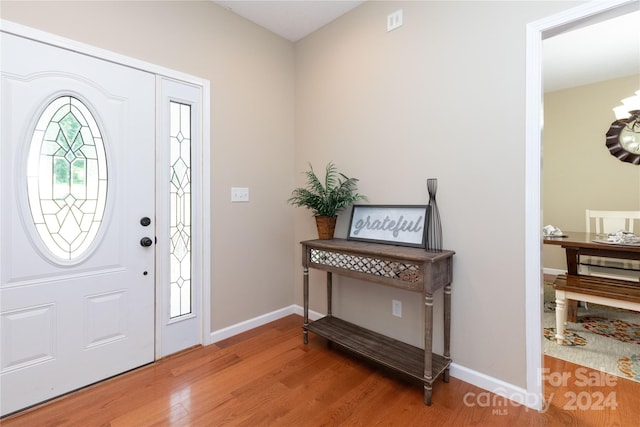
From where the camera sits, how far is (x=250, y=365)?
2119 mm

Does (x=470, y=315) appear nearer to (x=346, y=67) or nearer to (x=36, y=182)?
(x=346, y=67)

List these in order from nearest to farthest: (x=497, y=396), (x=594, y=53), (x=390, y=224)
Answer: (x=497, y=396), (x=390, y=224), (x=594, y=53)

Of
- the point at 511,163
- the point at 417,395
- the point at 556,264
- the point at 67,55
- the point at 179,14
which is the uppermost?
the point at 179,14

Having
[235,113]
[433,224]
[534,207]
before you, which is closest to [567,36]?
[534,207]

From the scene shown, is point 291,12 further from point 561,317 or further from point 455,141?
point 561,317

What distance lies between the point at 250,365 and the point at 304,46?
289 cm

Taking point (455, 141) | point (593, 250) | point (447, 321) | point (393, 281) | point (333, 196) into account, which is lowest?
point (447, 321)

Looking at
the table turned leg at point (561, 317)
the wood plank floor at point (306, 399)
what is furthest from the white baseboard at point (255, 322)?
the table turned leg at point (561, 317)

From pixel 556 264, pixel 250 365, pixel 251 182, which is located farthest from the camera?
pixel 556 264

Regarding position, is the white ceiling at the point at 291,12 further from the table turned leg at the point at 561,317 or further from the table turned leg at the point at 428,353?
the table turned leg at the point at 561,317

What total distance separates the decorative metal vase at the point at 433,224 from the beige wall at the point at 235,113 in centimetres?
148

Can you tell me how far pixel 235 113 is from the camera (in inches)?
101

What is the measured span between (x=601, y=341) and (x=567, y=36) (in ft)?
9.04

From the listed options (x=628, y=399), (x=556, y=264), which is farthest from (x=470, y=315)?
(x=556, y=264)
